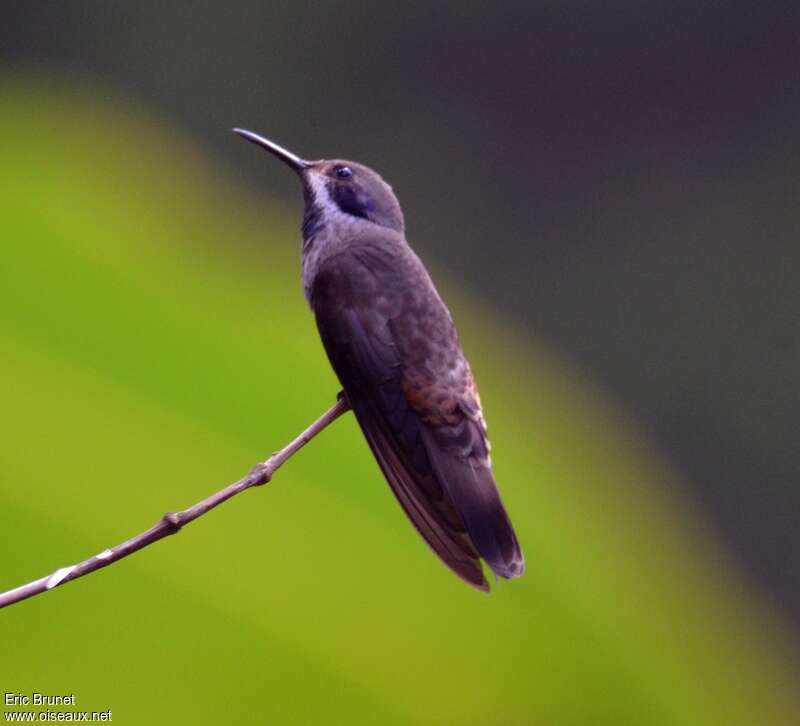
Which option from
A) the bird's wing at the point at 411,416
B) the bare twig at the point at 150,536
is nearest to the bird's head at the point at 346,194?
the bird's wing at the point at 411,416

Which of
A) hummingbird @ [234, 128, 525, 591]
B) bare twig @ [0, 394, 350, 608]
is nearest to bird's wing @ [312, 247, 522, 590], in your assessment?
hummingbird @ [234, 128, 525, 591]

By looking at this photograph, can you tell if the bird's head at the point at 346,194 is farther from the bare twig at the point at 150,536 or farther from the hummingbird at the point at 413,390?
the bare twig at the point at 150,536

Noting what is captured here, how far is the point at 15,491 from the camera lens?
2.08 metres

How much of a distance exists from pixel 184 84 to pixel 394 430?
312 cm

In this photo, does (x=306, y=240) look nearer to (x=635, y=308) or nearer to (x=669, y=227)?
(x=635, y=308)

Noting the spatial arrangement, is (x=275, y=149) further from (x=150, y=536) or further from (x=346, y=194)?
(x=150, y=536)

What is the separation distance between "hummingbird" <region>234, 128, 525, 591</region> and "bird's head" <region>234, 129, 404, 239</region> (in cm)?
8

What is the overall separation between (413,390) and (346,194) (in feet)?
1.44

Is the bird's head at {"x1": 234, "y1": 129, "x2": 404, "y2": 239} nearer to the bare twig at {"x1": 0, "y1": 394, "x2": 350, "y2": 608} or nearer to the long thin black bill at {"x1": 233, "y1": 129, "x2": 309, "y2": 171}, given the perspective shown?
the long thin black bill at {"x1": 233, "y1": 129, "x2": 309, "y2": 171}

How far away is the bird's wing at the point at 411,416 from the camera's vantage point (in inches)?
49.0

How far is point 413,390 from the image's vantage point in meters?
1.38

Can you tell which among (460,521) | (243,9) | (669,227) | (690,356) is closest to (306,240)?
(460,521)

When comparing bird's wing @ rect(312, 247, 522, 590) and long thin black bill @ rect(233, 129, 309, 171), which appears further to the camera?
long thin black bill @ rect(233, 129, 309, 171)

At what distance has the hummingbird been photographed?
1.24m
